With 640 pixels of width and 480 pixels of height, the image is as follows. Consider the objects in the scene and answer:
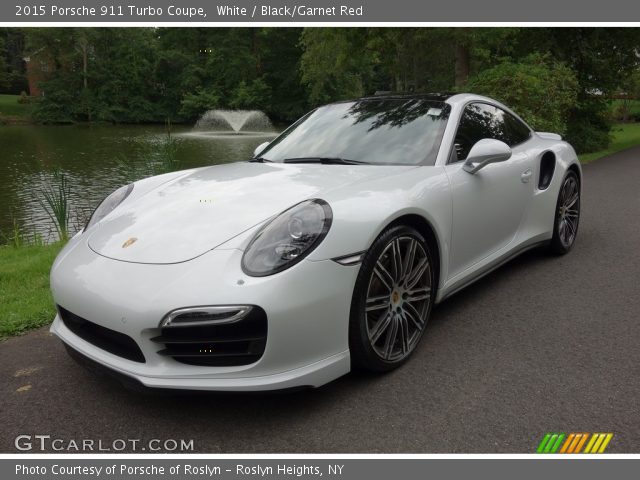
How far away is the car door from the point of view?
3.24m

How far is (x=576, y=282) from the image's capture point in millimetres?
4133

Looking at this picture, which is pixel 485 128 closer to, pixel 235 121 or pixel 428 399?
pixel 428 399

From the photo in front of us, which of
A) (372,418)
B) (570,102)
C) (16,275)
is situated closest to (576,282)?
(372,418)

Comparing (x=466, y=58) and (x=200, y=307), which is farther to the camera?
(x=466, y=58)

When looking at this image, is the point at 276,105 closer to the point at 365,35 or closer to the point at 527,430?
the point at 365,35

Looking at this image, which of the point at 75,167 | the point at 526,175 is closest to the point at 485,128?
the point at 526,175

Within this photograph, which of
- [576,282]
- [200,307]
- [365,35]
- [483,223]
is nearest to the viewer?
[200,307]

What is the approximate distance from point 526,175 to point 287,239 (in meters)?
2.38

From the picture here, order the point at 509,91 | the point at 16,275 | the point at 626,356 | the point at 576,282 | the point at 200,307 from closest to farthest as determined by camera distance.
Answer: the point at 200,307 → the point at 626,356 → the point at 576,282 → the point at 16,275 → the point at 509,91

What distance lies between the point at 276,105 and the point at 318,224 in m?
49.2

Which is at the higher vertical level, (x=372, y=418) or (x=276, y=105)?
(x=372, y=418)

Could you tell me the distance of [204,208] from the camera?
277 centimetres

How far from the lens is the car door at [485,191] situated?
3.24 metres

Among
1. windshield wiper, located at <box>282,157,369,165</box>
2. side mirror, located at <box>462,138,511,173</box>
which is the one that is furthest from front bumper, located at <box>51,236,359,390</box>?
side mirror, located at <box>462,138,511,173</box>
